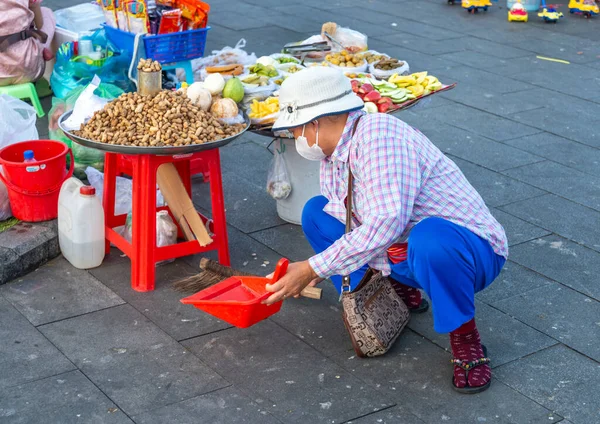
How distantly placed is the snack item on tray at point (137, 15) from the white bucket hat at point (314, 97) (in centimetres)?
259

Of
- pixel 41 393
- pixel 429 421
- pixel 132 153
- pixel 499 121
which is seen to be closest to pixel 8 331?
pixel 41 393

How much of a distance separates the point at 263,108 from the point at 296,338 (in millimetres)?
1260

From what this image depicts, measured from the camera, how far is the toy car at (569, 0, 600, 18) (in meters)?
9.60

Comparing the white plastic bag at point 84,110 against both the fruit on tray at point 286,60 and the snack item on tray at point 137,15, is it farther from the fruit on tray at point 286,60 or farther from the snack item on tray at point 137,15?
the snack item on tray at point 137,15

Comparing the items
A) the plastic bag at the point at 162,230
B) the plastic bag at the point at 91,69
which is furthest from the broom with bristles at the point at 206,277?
the plastic bag at the point at 91,69

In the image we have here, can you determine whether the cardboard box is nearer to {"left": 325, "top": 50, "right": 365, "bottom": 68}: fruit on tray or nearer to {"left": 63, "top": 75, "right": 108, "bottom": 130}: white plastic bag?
{"left": 63, "top": 75, "right": 108, "bottom": 130}: white plastic bag

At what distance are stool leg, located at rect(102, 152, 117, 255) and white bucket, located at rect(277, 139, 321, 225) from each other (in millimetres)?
884

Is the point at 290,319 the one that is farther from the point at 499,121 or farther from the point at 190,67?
the point at 499,121

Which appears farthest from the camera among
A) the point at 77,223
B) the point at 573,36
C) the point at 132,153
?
the point at 573,36

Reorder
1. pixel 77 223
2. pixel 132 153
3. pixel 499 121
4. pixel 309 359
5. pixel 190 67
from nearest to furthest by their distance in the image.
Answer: pixel 309 359, pixel 132 153, pixel 77 223, pixel 190 67, pixel 499 121

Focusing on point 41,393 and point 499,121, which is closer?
point 41,393

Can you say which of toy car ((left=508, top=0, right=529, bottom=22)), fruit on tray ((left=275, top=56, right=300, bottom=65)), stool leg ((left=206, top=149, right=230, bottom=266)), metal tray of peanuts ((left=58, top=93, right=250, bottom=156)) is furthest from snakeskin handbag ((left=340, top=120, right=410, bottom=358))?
toy car ((left=508, top=0, right=529, bottom=22))

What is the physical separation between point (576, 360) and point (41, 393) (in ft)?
6.94

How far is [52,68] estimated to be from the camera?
6590mm
